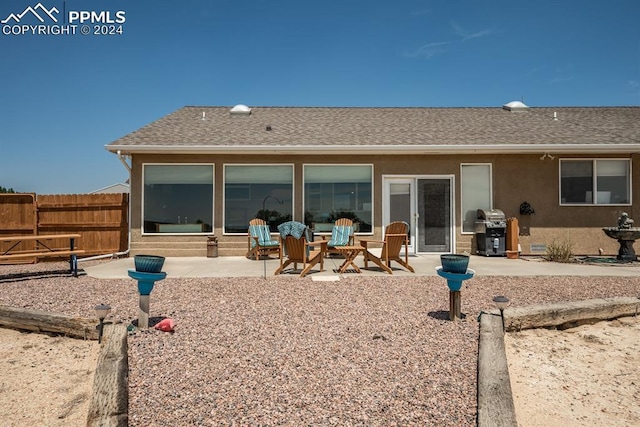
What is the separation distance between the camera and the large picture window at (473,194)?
10.4 meters

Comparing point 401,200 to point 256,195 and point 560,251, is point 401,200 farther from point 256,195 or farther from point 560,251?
point 560,251

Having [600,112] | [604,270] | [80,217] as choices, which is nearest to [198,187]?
[80,217]

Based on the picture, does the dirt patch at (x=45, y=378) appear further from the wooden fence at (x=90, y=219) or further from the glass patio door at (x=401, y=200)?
the glass patio door at (x=401, y=200)

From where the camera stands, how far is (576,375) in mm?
3098

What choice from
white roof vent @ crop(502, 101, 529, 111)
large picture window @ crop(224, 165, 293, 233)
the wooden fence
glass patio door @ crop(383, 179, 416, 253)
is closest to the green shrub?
glass patio door @ crop(383, 179, 416, 253)

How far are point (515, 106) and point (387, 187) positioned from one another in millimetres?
7279

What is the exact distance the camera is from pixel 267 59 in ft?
45.7

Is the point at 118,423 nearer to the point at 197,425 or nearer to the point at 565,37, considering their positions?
the point at 197,425

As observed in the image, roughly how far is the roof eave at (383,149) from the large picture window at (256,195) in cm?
54

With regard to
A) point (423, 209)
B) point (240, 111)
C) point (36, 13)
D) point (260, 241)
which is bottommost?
point (260, 241)

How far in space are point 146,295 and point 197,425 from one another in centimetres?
199

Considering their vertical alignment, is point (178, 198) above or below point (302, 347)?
above

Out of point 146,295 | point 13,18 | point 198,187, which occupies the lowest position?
point 146,295

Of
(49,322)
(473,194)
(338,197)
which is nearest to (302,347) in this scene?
(49,322)
